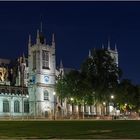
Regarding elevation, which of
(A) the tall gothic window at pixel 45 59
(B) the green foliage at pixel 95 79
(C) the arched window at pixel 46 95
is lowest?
(C) the arched window at pixel 46 95

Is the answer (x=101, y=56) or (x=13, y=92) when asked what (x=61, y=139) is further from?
(x=13, y=92)

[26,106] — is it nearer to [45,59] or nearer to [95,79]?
[45,59]

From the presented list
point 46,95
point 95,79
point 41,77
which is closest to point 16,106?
point 46,95

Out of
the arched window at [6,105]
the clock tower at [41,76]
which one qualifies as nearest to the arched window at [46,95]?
the clock tower at [41,76]

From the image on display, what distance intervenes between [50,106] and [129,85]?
98.9ft

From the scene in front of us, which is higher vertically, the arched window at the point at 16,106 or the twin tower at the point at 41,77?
the twin tower at the point at 41,77

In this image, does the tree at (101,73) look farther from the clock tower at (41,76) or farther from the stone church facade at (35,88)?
the clock tower at (41,76)

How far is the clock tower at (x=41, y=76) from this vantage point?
11950 cm

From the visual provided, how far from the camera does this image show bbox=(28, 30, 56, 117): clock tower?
120 metres

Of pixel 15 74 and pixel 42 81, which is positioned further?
pixel 15 74

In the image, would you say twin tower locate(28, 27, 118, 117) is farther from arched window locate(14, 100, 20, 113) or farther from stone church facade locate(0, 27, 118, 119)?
arched window locate(14, 100, 20, 113)

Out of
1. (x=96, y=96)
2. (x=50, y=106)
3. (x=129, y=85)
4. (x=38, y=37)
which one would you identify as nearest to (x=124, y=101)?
(x=129, y=85)

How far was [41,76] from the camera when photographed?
12275 cm

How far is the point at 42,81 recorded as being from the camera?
122875 mm
